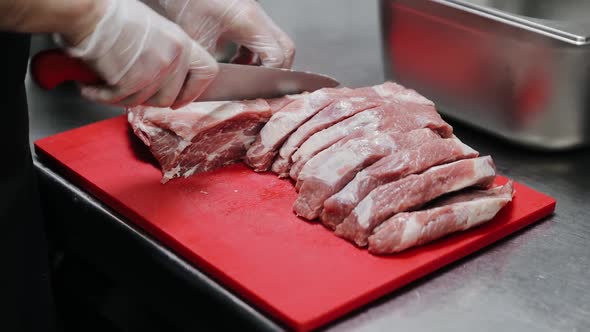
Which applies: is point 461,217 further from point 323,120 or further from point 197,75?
point 197,75

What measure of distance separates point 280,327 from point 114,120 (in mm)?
1166

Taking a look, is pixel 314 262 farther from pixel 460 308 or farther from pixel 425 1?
pixel 425 1

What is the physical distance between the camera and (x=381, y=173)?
1850 mm

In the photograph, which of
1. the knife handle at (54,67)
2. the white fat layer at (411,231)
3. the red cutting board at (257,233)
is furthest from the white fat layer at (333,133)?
the knife handle at (54,67)

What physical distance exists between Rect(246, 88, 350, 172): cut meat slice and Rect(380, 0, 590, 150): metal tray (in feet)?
1.43

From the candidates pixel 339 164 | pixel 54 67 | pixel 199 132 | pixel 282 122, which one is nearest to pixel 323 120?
pixel 282 122

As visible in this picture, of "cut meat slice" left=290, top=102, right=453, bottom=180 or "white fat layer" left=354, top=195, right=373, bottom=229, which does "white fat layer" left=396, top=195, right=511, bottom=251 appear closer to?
"white fat layer" left=354, top=195, right=373, bottom=229

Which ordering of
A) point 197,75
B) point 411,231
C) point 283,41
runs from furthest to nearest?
point 283,41, point 197,75, point 411,231

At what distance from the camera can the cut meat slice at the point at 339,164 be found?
6.21ft

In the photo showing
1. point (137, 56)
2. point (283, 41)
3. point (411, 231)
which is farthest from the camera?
point (283, 41)

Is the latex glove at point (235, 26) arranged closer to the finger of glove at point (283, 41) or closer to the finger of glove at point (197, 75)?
the finger of glove at point (283, 41)

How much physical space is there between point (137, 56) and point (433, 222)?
0.85 m

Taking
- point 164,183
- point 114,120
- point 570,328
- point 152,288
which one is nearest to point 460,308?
point 570,328

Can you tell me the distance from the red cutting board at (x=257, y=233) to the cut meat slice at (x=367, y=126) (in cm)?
11
